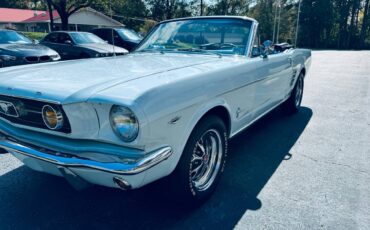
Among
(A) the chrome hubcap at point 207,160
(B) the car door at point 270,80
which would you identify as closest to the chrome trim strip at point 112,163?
(A) the chrome hubcap at point 207,160

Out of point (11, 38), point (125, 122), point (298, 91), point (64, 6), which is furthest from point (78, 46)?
point (64, 6)

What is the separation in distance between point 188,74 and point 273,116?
3.55m

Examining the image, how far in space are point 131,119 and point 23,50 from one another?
7.56m

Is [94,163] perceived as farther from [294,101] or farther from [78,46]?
[78,46]

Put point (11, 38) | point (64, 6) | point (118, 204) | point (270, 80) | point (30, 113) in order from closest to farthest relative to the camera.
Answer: point (30, 113), point (118, 204), point (270, 80), point (11, 38), point (64, 6)

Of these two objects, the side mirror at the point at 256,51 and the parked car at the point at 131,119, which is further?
the side mirror at the point at 256,51

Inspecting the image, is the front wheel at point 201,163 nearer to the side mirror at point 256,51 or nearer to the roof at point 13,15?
the side mirror at point 256,51

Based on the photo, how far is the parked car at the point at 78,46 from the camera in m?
9.54

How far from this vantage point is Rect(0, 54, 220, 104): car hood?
6.46 ft

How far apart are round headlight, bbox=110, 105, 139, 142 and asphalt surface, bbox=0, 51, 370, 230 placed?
2.17 feet

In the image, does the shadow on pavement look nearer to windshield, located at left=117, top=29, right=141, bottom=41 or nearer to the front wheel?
the front wheel

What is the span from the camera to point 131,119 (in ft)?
6.09

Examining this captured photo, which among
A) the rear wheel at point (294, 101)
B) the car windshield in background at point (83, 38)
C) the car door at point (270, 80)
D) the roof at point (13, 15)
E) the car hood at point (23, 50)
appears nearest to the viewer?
the car door at point (270, 80)

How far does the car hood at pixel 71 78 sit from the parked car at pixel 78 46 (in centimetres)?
696
